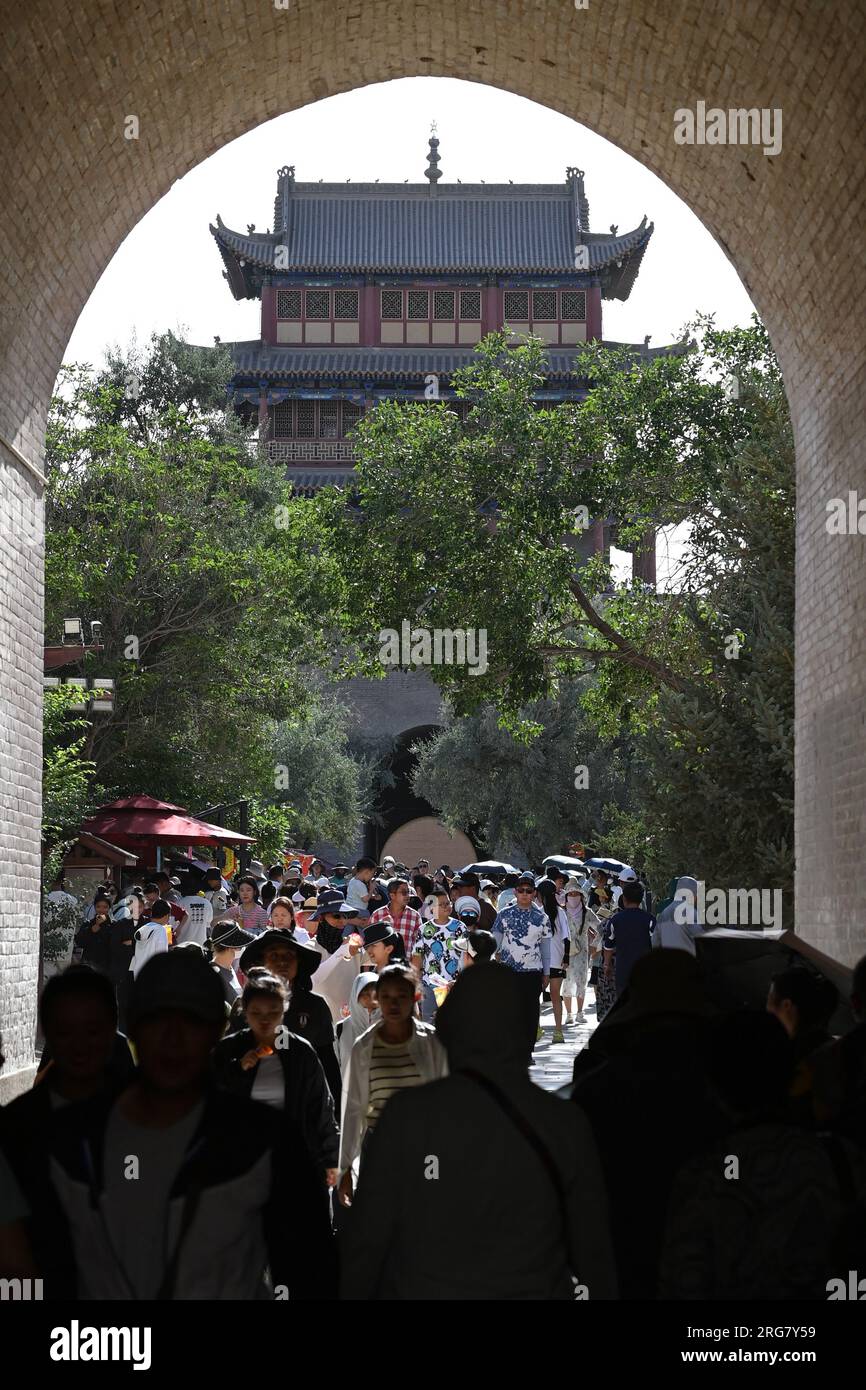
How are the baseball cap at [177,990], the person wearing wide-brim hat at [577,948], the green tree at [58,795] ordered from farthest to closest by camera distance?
the person wearing wide-brim hat at [577,948]
the green tree at [58,795]
the baseball cap at [177,990]

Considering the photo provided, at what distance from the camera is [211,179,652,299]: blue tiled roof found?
5150 centimetres

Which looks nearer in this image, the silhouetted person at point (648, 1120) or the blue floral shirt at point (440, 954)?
the silhouetted person at point (648, 1120)

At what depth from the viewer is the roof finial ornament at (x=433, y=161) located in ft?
178

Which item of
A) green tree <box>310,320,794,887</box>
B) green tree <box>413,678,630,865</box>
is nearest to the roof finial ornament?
green tree <box>413,678,630,865</box>

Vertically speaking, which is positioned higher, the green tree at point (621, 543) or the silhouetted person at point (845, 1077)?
the green tree at point (621, 543)

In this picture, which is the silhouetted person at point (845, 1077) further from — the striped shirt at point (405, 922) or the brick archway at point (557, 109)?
the striped shirt at point (405, 922)

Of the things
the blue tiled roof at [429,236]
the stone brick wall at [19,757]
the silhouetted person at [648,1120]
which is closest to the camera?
the silhouetted person at [648,1120]

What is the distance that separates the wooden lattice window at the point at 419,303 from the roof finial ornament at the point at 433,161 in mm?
3729

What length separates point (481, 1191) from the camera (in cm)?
371

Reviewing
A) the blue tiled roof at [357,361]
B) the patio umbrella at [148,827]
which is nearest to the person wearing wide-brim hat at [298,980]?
the patio umbrella at [148,827]

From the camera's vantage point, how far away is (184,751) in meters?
29.7

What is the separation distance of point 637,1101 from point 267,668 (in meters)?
25.4

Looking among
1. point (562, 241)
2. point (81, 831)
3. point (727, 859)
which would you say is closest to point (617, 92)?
point (727, 859)

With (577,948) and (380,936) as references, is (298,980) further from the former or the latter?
(577,948)
